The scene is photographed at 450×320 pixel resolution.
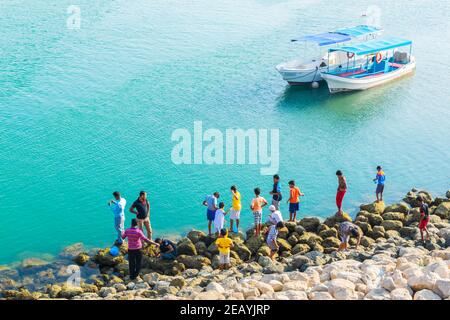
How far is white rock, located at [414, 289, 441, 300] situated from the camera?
13.4m

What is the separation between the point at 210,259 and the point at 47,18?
1319 inches

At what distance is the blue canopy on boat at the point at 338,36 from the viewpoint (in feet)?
121

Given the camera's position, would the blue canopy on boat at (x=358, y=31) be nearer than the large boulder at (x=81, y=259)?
No

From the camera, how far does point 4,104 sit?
32.6 meters

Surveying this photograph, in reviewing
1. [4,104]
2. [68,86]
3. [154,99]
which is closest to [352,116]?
[154,99]

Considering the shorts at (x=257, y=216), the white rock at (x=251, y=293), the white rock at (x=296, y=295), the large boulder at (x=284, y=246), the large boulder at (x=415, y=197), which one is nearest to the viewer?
the white rock at (x=296, y=295)

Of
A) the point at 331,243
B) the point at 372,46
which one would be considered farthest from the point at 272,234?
the point at 372,46

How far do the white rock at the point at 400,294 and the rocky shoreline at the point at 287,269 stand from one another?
0.08 ft

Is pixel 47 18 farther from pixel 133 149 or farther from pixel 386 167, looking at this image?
pixel 386 167

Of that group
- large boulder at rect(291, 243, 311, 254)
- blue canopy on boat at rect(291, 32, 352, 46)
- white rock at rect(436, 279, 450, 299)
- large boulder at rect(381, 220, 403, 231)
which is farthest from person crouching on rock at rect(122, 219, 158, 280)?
blue canopy on boat at rect(291, 32, 352, 46)

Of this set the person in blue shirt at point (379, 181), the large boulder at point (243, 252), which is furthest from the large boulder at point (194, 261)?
the person in blue shirt at point (379, 181)

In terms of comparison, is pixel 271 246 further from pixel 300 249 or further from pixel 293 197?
pixel 293 197

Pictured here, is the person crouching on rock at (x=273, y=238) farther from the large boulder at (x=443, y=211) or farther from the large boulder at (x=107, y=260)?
the large boulder at (x=443, y=211)

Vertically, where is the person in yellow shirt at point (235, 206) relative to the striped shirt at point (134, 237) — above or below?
above
